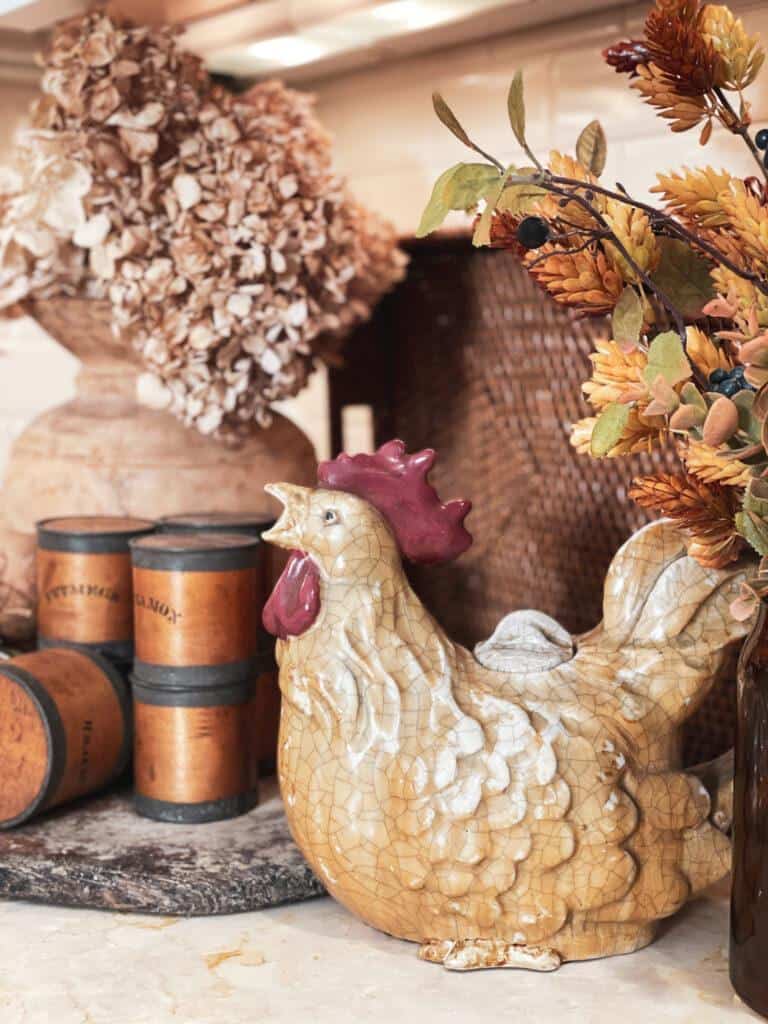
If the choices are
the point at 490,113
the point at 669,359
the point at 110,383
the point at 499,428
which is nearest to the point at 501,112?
the point at 490,113

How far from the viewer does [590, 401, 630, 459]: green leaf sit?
2.37 feet

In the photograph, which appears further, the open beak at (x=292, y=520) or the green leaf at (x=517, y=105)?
the open beak at (x=292, y=520)

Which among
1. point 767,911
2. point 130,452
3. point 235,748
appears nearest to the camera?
point 767,911

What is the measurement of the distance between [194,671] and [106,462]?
30 centimetres

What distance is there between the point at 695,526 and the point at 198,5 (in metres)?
0.94

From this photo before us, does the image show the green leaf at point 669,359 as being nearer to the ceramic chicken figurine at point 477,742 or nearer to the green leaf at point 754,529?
the green leaf at point 754,529

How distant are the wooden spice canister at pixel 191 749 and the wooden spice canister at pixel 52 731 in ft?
0.12

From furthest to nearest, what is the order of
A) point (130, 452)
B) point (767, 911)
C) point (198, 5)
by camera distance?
point (198, 5) → point (130, 452) → point (767, 911)

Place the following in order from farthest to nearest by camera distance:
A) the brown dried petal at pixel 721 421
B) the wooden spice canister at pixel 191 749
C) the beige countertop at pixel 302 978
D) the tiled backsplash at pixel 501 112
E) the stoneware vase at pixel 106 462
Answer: the stoneware vase at pixel 106 462, the tiled backsplash at pixel 501 112, the wooden spice canister at pixel 191 749, the beige countertop at pixel 302 978, the brown dried petal at pixel 721 421

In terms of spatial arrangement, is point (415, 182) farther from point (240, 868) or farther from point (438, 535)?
point (240, 868)

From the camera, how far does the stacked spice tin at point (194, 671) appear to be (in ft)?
3.42

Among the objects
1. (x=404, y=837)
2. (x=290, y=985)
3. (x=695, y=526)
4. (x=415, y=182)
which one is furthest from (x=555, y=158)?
(x=415, y=182)

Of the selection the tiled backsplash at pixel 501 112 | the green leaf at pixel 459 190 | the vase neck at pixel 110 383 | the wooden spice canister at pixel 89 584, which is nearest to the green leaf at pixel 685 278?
the green leaf at pixel 459 190

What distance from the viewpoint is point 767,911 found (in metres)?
0.77
